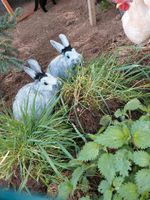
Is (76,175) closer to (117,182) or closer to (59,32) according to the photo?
(117,182)

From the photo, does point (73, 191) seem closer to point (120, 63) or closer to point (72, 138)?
point (72, 138)

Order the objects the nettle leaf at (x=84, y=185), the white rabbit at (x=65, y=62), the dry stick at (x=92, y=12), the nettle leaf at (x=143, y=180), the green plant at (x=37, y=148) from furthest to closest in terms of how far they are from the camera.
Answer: the dry stick at (x=92, y=12), the white rabbit at (x=65, y=62), the green plant at (x=37, y=148), the nettle leaf at (x=84, y=185), the nettle leaf at (x=143, y=180)

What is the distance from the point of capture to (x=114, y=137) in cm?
163

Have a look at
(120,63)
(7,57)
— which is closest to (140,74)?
(120,63)

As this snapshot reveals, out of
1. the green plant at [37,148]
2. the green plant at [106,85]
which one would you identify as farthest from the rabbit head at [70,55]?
the green plant at [37,148]

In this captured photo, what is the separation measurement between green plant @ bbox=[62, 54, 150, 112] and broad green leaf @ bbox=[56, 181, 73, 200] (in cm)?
50

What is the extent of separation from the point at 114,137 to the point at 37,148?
50cm

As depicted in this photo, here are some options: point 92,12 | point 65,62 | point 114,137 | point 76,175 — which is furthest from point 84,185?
point 92,12

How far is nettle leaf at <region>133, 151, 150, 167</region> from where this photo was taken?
1.56m

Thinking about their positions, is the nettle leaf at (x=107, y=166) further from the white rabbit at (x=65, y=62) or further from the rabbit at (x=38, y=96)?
the white rabbit at (x=65, y=62)

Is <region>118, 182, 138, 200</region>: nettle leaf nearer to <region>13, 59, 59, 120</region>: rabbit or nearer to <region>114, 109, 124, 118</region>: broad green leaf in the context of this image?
<region>114, 109, 124, 118</region>: broad green leaf

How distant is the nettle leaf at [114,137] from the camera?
5.28 feet

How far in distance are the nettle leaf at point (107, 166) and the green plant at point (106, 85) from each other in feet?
1.66

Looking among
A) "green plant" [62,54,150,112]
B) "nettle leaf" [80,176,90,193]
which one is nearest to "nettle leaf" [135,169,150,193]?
"nettle leaf" [80,176,90,193]
